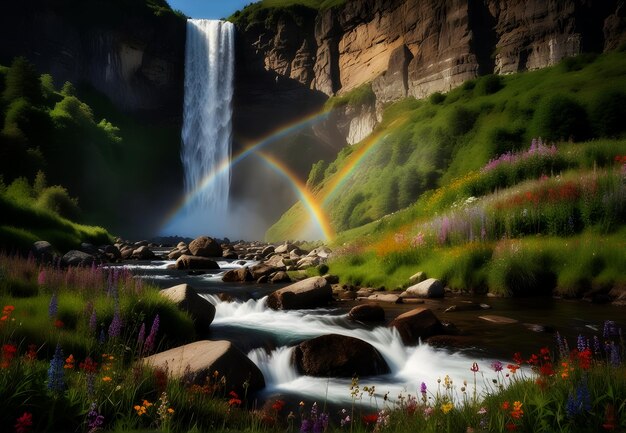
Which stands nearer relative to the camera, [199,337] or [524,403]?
[524,403]

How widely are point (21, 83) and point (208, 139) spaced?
30061mm

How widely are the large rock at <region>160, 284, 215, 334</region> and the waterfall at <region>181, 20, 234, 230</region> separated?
72.9m

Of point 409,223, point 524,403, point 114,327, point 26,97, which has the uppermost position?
point 26,97

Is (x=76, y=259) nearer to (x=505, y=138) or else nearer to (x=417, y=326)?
(x=417, y=326)

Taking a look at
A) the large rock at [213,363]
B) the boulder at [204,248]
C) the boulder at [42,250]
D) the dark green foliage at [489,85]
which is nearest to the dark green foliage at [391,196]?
the boulder at [204,248]

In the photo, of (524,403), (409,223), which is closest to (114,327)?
(524,403)

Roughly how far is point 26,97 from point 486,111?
6246 cm

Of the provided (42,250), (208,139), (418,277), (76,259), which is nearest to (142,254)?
(76,259)

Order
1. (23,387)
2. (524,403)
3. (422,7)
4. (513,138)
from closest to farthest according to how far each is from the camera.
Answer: (23,387), (524,403), (513,138), (422,7)

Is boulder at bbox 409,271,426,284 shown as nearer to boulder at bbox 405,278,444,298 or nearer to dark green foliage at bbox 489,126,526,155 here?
boulder at bbox 405,278,444,298

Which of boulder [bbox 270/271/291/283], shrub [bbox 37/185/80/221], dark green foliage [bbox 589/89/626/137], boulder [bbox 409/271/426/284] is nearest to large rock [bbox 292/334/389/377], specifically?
boulder [bbox 409/271/426/284]

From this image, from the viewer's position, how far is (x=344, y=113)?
83312mm

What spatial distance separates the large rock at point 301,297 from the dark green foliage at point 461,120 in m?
35.9

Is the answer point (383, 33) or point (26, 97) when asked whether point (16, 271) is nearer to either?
point (26, 97)
